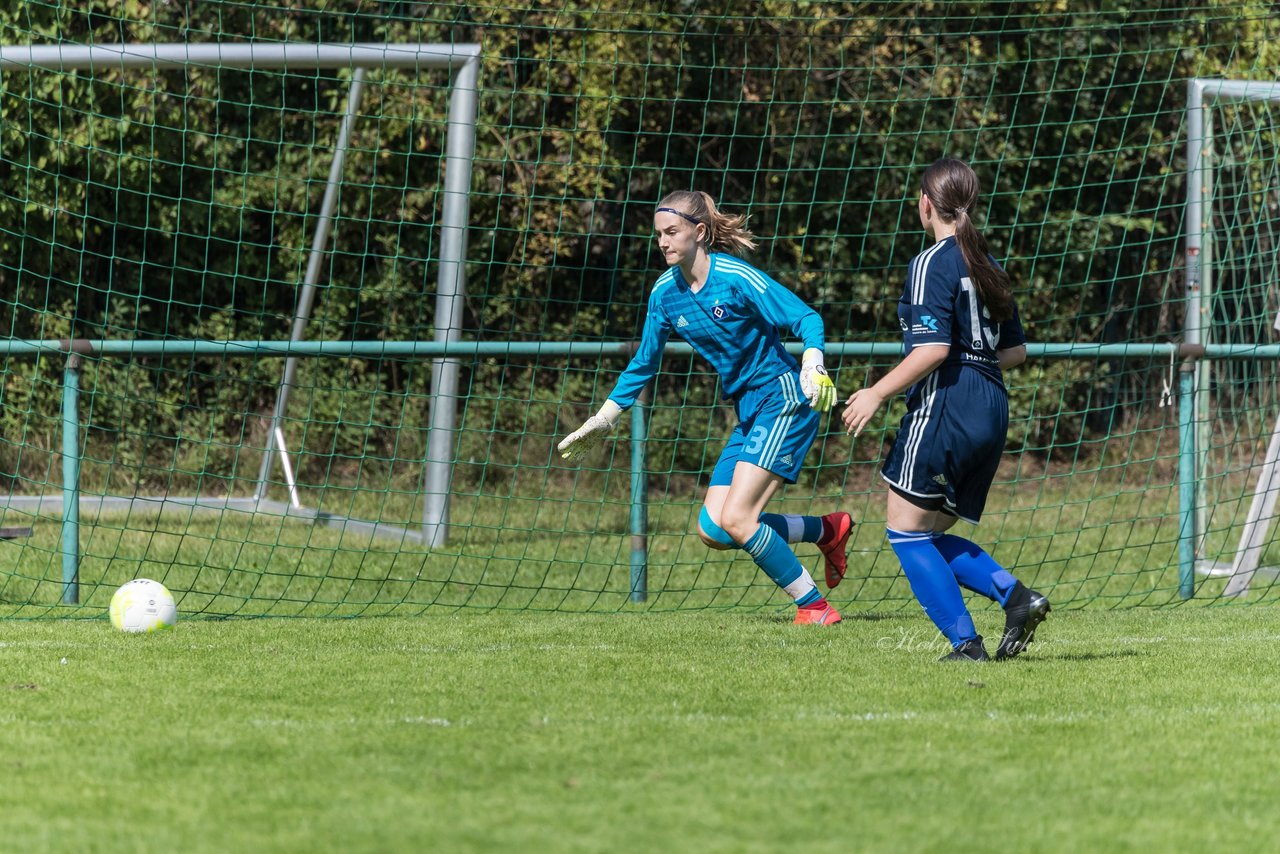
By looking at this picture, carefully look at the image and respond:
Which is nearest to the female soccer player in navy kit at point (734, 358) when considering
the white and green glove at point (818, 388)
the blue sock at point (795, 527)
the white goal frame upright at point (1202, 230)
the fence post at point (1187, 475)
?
the blue sock at point (795, 527)

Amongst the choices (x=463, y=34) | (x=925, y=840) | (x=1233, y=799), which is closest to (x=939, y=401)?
(x=1233, y=799)

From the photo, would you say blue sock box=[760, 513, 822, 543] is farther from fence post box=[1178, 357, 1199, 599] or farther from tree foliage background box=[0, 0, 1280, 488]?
tree foliage background box=[0, 0, 1280, 488]

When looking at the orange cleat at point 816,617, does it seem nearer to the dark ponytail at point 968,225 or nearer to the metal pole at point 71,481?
the dark ponytail at point 968,225

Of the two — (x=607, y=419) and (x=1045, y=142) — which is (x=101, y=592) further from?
(x=1045, y=142)

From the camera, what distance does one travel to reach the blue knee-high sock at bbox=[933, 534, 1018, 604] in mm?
5074

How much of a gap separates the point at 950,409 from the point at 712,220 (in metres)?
1.41

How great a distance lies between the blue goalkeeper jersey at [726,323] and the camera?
18.9 feet

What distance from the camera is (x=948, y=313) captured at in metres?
4.89

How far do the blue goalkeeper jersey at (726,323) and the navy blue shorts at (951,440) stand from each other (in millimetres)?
810

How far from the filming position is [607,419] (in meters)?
5.91

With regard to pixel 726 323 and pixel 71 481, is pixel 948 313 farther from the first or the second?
pixel 71 481

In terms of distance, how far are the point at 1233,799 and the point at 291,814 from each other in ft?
6.67

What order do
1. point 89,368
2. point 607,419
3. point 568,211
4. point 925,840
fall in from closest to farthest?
point 925,840, point 607,419, point 89,368, point 568,211

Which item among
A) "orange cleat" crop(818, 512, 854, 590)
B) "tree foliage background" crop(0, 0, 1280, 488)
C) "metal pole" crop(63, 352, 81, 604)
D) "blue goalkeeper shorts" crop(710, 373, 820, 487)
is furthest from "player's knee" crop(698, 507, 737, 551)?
"tree foliage background" crop(0, 0, 1280, 488)
